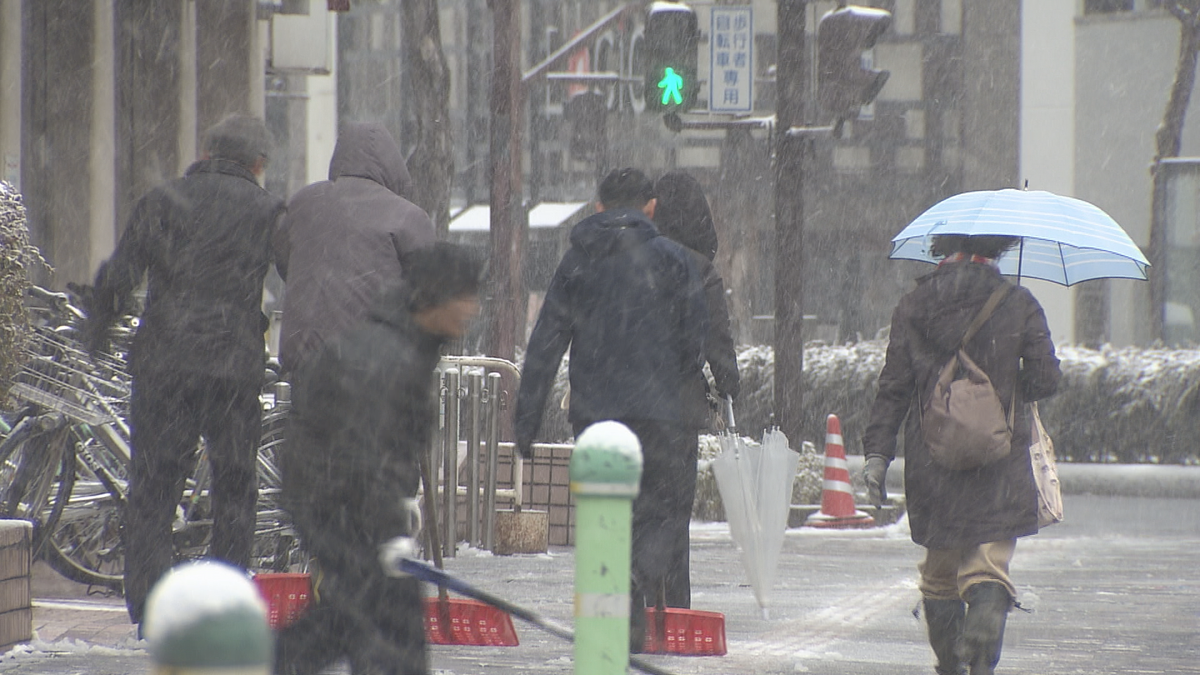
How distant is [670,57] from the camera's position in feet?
44.0

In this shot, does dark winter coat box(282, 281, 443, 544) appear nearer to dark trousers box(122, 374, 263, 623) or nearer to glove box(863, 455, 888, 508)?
dark trousers box(122, 374, 263, 623)

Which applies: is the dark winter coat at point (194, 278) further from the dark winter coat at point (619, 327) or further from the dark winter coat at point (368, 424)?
the dark winter coat at point (368, 424)

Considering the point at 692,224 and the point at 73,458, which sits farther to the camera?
the point at 692,224

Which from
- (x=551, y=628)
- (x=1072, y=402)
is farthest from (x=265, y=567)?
(x=1072, y=402)

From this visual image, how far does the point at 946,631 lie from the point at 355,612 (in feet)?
7.87

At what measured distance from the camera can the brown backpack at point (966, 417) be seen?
221 inches

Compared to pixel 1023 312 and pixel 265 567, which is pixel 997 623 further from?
pixel 265 567

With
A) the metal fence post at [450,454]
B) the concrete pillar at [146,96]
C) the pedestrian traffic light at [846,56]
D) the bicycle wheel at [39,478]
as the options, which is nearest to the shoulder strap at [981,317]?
the bicycle wheel at [39,478]

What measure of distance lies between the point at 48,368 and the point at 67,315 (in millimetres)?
405

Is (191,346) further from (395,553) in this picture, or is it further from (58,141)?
(58,141)

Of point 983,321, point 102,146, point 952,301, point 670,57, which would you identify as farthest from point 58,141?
point 983,321

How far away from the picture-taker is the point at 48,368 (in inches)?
275

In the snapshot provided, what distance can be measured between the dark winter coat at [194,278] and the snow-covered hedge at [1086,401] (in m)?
9.75

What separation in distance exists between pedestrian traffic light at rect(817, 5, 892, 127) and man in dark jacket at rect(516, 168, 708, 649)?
21.2ft
